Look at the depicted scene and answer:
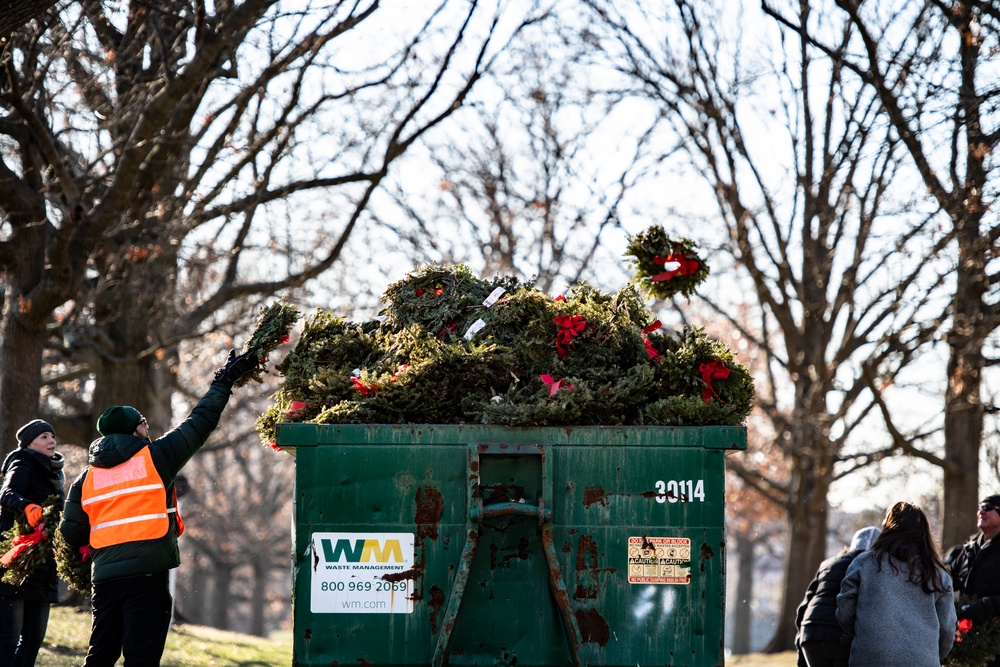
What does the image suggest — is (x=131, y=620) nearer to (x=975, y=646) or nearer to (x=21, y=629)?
(x=21, y=629)

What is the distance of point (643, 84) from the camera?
16.6 metres

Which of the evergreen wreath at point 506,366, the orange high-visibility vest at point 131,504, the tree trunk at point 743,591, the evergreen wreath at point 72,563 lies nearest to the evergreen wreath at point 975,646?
the evergreen wreath at point 506,366

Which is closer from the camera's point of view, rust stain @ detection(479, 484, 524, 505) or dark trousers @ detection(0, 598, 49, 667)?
rust stain @ detection(479, 484, 524, 505)

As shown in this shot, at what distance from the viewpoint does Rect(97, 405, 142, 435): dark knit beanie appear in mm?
5234

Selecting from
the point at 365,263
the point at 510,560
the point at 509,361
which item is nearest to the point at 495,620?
the point at 510,560

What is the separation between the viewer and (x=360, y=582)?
455 cm

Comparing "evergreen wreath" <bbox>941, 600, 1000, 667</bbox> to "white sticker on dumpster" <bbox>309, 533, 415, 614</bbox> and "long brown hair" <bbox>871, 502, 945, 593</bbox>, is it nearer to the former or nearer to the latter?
"long brown hair" <bbox>871, 502, 945, 593</bbox>

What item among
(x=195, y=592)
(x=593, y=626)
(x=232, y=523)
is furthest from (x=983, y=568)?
(x=195, y=592)

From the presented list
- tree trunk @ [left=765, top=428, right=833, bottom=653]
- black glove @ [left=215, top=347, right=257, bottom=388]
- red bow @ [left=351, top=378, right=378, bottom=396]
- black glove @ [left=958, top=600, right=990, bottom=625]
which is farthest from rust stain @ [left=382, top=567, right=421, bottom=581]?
tree trunk @ [left=765, top=428, right=833, bottom=653]

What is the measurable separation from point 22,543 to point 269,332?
6.43 feet

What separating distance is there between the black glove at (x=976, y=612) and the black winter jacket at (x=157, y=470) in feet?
15.3

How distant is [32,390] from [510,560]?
723cm

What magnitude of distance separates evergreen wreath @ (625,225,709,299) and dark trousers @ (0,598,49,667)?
12.9 ft

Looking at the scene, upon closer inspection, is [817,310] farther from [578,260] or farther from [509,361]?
[509,361]
